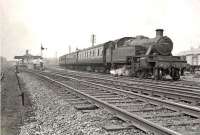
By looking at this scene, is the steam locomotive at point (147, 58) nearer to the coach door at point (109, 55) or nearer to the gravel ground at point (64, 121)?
the coach door at point (109, 55)

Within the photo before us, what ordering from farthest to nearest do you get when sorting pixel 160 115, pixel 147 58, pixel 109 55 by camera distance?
pixel 109 55 → pixel 147 58 → pixel 160 115

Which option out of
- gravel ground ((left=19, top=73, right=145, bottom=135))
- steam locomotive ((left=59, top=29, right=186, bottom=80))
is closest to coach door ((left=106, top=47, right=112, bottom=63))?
steam locomotive ((left=59, top=29, right=186, bottom=80))

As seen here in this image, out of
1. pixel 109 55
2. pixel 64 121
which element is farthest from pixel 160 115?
pixel 109 55

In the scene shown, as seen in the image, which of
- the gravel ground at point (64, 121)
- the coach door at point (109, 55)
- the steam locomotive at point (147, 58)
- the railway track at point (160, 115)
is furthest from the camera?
the coach door at point (109, 55)

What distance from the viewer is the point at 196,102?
8898mm

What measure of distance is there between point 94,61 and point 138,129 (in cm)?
2461

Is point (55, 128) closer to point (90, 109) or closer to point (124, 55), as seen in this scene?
point (90, 109)

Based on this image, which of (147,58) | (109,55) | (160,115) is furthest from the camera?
(109,55)

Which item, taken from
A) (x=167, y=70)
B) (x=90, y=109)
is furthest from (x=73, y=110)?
(x=167, y=70)

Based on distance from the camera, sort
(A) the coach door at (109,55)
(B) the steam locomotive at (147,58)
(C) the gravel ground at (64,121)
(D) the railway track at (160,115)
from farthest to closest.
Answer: (A) the coach door at (109,55), (B) the steam locomotive at (147,58), (C) the gravel ground at (64,121), (D) the railway track at (160,115)

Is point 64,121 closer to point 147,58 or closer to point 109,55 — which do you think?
point 147,58

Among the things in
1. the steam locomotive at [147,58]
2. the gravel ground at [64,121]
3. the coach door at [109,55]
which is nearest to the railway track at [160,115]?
the gravel ground at [64,121]

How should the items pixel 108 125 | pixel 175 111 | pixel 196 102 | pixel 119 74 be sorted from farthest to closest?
pixel 119 74
pixel 196 102
pixel 175 111
pixel 108 125

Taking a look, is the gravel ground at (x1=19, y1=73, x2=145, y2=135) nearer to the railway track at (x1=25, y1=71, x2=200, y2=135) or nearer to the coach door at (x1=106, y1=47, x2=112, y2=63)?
the railway track at (x1=25, y1=71, x2=200, y2=135)
